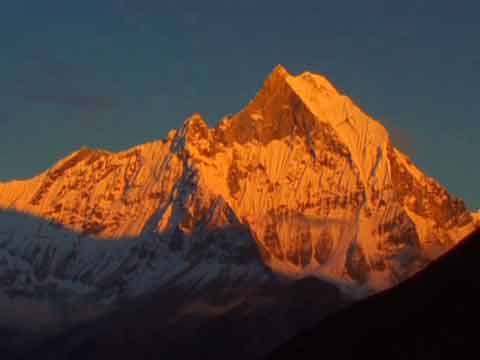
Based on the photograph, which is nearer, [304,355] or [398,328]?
[398,328]

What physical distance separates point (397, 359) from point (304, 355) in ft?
107

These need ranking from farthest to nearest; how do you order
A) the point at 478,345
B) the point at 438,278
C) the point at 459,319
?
the point at 438,278
the point at 459,319
the point at 478,345

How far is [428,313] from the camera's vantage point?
176m

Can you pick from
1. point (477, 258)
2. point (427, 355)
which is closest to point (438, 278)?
point (477, 258)

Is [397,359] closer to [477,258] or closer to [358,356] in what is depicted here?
[358,356]

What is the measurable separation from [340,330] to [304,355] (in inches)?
211

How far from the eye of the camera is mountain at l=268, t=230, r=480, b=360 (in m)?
163

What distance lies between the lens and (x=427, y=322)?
568 ft

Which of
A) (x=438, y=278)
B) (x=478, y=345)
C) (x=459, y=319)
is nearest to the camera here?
(x=478, y=345)

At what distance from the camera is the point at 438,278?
19075cm

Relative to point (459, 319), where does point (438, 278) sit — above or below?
above

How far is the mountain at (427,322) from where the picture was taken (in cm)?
16325

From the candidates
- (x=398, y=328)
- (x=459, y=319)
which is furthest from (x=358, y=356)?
(x=459, y=319)

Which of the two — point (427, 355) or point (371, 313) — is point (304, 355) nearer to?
point (371, 313)
